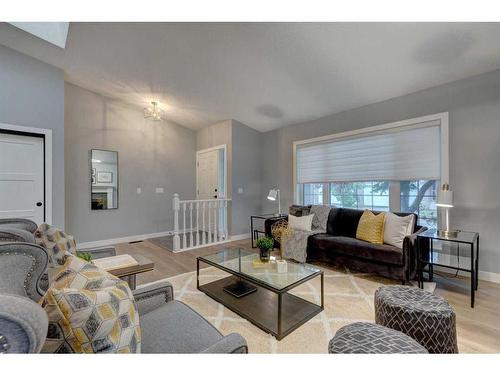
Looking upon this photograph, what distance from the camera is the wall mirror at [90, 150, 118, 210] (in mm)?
4473

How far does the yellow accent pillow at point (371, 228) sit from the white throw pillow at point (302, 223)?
72cm

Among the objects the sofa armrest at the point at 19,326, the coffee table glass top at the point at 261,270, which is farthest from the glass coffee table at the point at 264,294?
the sofa armrest at the point at 19,326

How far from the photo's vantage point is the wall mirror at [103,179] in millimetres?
4473

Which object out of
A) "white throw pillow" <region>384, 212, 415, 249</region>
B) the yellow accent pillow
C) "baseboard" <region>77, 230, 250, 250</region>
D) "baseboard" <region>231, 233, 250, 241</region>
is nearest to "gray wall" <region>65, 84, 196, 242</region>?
"baseboard" <region>77, 230, 250, 250</region>

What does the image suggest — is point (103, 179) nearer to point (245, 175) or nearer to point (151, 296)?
point (245, 175)

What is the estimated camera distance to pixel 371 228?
116 inches

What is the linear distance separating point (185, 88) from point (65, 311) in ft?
12.3

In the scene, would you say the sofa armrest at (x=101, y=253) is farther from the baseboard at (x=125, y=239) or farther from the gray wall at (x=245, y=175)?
the gray wall at (x=245, y=175)

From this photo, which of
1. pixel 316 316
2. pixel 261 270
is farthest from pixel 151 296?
pixel 316 316

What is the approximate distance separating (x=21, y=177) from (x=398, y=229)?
495cm

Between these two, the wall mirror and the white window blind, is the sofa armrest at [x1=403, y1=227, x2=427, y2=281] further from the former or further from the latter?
the wall mirror
